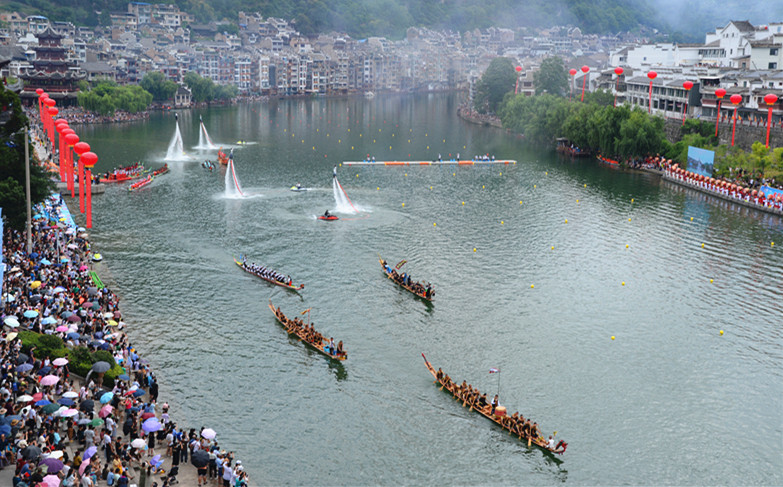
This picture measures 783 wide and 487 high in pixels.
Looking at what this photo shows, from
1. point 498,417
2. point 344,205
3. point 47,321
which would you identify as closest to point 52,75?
point 344,205

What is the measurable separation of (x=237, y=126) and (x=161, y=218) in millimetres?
82849

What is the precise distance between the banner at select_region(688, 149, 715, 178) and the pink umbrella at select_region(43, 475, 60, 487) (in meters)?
82.9

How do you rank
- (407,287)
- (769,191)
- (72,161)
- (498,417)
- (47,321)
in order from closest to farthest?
(498,417) < (47,321) < (407,287) < (72,161) < (769,191)

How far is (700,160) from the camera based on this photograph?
306 feet

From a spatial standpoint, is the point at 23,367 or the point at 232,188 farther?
the point at 232,188

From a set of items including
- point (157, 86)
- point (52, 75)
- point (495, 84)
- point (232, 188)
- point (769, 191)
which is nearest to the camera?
point (769, 191)

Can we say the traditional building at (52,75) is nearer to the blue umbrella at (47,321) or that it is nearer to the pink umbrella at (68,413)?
the blue umbrella at (47,321)

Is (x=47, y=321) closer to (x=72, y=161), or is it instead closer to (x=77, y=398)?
(x=77, y=398)

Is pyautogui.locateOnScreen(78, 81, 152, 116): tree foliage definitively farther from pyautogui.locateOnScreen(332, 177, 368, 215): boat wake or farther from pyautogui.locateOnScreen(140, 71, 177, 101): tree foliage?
pyautogui.locateOnScreen(332, 177, 368, 215): boat wake

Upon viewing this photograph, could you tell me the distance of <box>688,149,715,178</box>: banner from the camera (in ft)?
301

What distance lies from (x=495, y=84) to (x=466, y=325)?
412ft

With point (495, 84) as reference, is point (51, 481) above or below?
below

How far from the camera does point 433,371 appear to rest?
41562mm

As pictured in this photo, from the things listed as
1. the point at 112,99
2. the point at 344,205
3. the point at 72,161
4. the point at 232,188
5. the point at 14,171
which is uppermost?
the point at 112,99
